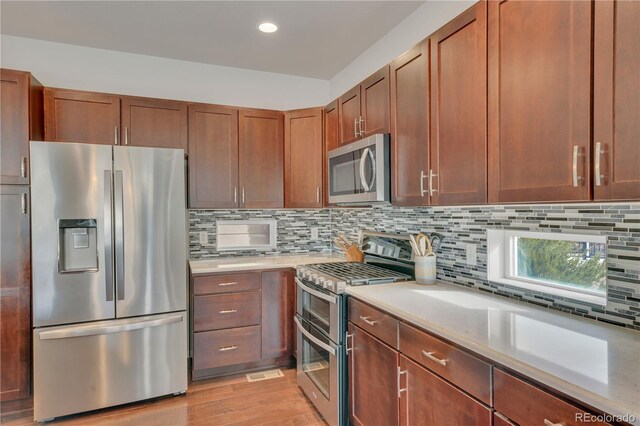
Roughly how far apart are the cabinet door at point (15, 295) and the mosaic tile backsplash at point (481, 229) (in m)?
1.21

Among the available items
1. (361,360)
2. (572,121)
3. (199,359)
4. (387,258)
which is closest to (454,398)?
(361,360)

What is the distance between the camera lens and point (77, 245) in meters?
2.35

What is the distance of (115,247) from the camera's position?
2.39 meters

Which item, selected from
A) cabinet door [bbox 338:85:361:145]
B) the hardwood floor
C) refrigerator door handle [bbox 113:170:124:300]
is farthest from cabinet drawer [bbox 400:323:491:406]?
refrigerator door handle [bbox 113:170:124:300]

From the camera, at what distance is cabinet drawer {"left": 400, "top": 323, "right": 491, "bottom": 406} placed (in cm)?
115

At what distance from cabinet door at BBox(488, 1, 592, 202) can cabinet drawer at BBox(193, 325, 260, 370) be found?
2179 millimetres

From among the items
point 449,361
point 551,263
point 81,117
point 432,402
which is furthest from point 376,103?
point 81,117

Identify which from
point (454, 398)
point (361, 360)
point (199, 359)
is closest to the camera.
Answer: point (454, 398)

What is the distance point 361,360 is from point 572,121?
1461 millimetres

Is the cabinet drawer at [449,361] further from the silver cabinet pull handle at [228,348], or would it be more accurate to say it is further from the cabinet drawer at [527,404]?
the silver cabinet pull handle at [228,348]

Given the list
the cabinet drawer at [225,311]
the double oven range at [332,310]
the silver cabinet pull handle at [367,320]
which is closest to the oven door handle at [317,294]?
the double oven range at [332,310]

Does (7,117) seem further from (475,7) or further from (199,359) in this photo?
(475,7)

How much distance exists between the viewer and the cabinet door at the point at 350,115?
100 inches

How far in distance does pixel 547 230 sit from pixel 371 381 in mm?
1113
